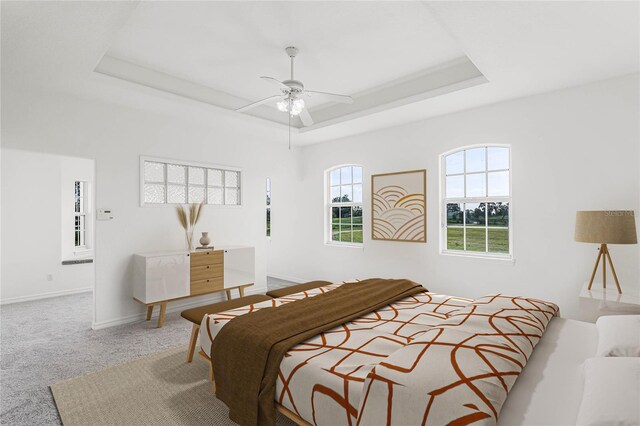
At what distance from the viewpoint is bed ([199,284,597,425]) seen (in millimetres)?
1248

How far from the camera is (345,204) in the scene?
5445mm

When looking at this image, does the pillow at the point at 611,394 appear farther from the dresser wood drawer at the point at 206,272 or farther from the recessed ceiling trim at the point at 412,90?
the dresser wood drawer at the point at 206,272

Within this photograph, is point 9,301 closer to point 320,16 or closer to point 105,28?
point 105,28

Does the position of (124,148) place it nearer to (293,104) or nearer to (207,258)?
(207,258)

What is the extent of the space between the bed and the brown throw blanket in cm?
5

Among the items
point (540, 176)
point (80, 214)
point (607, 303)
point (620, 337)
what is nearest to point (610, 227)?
point (607, 303)

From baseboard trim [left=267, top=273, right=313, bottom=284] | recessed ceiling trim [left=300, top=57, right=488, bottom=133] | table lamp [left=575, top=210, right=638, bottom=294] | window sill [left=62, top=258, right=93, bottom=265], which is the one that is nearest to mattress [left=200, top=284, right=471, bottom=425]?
table lamp [left=575, top=210, right=638, bottom=294]

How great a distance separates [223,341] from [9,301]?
4578 millimetres

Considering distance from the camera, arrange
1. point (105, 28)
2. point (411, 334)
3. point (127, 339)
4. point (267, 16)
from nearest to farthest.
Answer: point (411, 334), point (105, 28), point (267, 16), point (127, 339)

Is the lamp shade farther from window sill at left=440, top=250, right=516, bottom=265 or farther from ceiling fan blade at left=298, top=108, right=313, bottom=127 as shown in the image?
ceiling fan blade at left=298, top=108, right=313, bottom=127

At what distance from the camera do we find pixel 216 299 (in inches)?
186

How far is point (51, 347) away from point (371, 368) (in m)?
3.22

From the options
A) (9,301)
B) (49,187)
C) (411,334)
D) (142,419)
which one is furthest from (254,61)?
(9,301)

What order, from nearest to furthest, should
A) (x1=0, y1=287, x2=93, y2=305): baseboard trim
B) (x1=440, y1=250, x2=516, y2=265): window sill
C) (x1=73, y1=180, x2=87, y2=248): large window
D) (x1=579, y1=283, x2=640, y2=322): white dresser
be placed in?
(x1=579, y1=283, x2=640, y2=322): white dresser < (x1=440, y1=250, x2=516, y2=265): window sill < (x1=0, y1=287, x2=93, y2=305): baseboard trim < (x1=73, y1=180, x2=87, y2=248): large window
